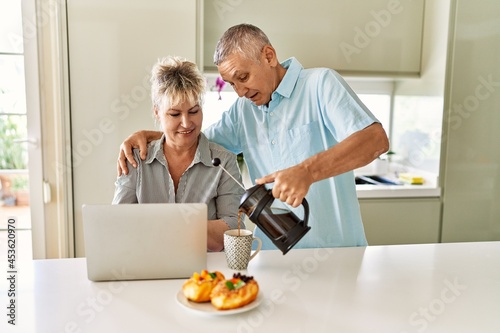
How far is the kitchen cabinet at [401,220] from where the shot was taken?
2867 millimetres

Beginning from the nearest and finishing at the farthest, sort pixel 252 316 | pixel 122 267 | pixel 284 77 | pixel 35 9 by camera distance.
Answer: pixel 252 316, pixel 122 267, pixel 284 77, pixel 35 9

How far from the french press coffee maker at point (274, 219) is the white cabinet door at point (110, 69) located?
1.53 metres

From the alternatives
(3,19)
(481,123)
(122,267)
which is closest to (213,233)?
(122,267)

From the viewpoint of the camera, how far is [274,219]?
4.02 ft

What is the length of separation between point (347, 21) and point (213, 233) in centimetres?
183

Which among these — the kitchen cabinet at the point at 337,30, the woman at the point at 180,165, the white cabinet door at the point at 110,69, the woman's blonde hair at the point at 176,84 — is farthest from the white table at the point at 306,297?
the kitchen cabinet at the point at 337,30

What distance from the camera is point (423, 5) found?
301cm

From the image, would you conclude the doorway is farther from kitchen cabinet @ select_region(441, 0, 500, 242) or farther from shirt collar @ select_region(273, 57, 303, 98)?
kitchen cabinet @ select_region(441, 0, 500, 242)

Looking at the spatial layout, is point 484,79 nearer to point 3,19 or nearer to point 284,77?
Answer: point 284,77

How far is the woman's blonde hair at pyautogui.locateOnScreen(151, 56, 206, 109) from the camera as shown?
1.63m

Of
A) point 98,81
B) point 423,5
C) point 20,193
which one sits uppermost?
point 423,5

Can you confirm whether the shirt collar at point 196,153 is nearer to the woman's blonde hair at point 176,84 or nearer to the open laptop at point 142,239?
the woman's blonde hair at point 176,84

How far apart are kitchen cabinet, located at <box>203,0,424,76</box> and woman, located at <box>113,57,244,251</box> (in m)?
1.14

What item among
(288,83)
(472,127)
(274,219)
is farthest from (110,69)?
(472,127)
